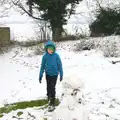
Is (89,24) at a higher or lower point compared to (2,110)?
higher

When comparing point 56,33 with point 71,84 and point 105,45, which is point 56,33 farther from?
point 71,84

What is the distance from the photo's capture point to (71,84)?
623cm

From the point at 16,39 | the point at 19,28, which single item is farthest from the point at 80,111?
the point at 19,28

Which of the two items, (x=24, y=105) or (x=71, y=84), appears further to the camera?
(x=24, y=105)

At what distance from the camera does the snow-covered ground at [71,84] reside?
625cm

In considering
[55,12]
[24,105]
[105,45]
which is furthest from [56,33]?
[24,105]

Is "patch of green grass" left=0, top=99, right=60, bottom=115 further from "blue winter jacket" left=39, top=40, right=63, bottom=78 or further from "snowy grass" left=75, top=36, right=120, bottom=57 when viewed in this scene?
"snowy grass" left=75, top=36, right=120, bottom=57

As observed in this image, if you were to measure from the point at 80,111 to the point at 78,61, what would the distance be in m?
10.8

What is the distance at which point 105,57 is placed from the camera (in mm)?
16938

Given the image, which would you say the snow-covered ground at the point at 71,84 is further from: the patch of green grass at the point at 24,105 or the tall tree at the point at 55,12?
the tall tree at the point at 55,12

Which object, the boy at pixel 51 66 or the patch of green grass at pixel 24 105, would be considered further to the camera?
the patch of green grass at pixel 24 105

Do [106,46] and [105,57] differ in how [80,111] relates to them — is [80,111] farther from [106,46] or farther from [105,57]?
[106,46]

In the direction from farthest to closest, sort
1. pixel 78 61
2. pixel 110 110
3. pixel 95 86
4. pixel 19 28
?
pixel 19 28 < pixel 78 61 < pixel 95 86 < pixel 110 110

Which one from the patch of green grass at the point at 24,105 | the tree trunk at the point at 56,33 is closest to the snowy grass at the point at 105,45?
the tree trunk at the point at 56,33
